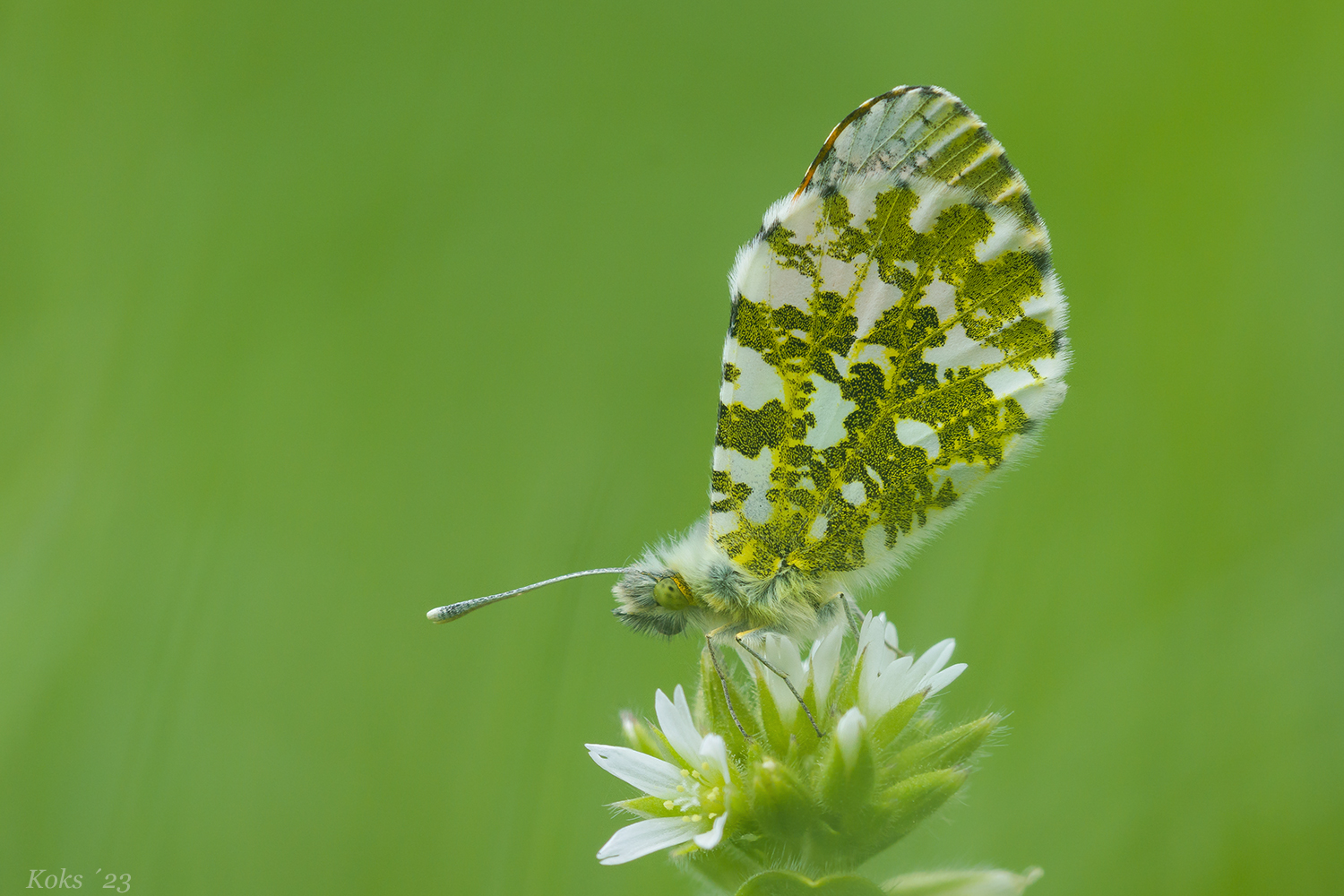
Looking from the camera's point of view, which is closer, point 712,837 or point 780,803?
point 712,837

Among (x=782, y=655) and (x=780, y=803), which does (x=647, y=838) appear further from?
(x=782, y=655)

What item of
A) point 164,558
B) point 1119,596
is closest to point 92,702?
point 164,558

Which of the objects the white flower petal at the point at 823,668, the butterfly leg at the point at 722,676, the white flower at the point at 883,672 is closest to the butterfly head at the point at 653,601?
the butterfly leg at the point at 722,676

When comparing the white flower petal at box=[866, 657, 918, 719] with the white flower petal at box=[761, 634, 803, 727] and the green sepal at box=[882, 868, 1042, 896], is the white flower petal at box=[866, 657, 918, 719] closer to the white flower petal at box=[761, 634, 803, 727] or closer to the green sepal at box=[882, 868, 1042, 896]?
the white flower petal at box=[761, 634, 803, 727]

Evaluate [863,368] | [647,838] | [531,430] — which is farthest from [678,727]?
[531,430]

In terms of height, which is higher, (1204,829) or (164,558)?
(164,558)

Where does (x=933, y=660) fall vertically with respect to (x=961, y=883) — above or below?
above

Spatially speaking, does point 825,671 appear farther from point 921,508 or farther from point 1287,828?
point 1287,828
